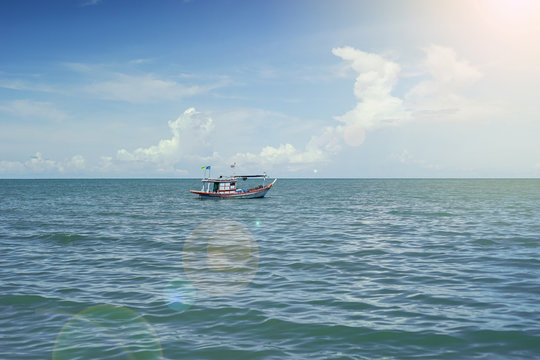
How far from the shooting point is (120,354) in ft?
30.8

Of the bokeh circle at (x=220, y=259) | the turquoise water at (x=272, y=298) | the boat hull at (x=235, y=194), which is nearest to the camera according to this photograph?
the turquoise water at (x=272, y=298)

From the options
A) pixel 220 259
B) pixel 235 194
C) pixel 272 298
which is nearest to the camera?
pixel 272 298

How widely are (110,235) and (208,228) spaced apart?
303 inches

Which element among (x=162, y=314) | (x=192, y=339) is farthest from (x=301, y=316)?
(x=162, y=314)

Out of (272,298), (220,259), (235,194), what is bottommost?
(220,259)

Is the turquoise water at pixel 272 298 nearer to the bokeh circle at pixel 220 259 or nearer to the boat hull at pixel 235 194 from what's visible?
the bokeh circle at pixel 220 259

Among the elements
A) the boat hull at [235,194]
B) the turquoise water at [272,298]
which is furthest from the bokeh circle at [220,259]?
the boat hull at [235,194]

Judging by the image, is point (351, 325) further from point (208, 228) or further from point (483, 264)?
point (208, 228)

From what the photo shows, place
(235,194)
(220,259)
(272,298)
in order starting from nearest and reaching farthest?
(272,298) < (220,259) < (235,194)

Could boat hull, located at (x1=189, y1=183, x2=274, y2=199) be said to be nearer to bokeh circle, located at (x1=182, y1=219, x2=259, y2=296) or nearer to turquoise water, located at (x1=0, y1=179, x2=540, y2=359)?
bokeh circle, located at (x1=182, y1=219, x2=259, y2=296)

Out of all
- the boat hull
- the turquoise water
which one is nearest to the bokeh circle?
the turquoise water

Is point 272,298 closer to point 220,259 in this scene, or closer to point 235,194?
point 220,259

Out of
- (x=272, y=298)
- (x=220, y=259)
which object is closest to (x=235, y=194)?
(x=220, y=259)

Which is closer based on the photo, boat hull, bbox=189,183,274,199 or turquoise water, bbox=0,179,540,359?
turquoise water, bbox=0,179,540,359
